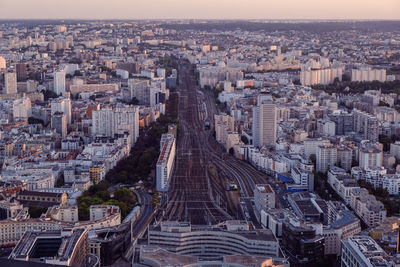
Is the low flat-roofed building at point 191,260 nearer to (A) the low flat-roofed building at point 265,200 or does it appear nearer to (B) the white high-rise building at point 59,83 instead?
(A) the low flat-roofed building at point 265,200

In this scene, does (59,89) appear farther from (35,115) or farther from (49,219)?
(49,219)

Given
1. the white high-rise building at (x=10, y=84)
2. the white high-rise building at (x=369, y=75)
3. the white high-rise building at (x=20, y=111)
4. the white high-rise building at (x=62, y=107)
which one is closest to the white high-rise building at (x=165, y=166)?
the white high-rise building at (x=62, y=107)

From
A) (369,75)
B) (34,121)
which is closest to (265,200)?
(34,121)

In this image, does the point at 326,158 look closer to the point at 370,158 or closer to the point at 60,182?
the point at 370,158

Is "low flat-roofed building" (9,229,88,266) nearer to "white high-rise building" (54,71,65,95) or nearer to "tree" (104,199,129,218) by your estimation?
"tree" (104,199,129,218)

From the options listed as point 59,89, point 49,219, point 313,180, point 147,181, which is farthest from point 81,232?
point 59,89

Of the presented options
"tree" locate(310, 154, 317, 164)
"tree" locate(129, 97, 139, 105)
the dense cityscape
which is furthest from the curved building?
"tree" locate(129, 97, 139, 105)
